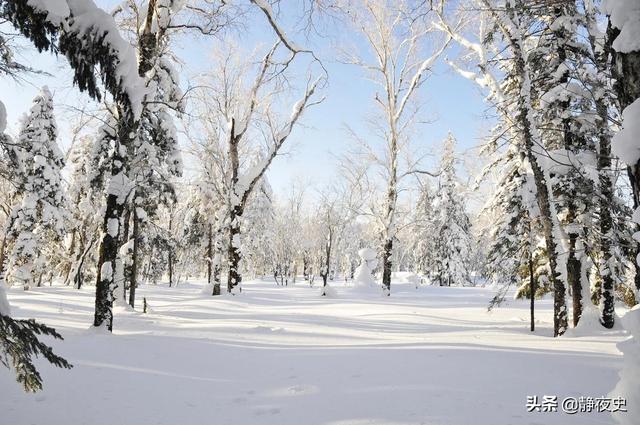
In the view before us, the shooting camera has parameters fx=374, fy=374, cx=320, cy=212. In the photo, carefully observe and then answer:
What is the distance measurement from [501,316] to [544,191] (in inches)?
244

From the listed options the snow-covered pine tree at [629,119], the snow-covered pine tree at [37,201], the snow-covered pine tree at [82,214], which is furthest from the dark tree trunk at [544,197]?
the snow-covered pine tree at [37,201]

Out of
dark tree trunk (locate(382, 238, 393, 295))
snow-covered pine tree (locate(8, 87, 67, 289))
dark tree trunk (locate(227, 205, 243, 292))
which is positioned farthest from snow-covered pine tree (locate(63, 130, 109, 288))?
dark tree trunk (locate(382, 238, 393, 295))

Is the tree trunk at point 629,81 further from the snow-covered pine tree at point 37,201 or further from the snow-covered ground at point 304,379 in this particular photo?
the snow-covered pine tree at point 37,201

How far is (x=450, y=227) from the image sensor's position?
36.9 m

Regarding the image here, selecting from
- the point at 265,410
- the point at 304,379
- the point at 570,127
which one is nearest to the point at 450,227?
the point at 570,127

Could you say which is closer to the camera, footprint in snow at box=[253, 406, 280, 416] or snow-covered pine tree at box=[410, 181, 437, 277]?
footprint in snow at box=[253, 406, 280, 416]

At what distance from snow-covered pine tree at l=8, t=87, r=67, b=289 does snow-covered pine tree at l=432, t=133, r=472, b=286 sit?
101 ft

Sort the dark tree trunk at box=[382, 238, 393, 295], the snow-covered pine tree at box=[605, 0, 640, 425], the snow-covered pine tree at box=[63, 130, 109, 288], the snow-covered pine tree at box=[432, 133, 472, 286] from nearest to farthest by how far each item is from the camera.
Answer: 1. the snow-covered pine tree at box=[605, 0, 640, 425]
2. the dark tree trunk at box=[382, 238, 393, 295]
3. the snow-covered pine tree at box=[63, 130, 109, 288]
4. the snow-covered pine tree at box=[432, 133, 472, 286]

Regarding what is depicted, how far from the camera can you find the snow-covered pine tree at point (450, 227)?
1451 inches

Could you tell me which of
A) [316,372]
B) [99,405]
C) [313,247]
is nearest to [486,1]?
[316,372]

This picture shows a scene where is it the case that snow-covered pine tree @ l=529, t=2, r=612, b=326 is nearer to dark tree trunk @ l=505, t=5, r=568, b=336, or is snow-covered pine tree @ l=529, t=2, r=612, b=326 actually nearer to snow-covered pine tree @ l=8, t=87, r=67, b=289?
dark tree trunk @ l=505, t=5, r=568, b=336

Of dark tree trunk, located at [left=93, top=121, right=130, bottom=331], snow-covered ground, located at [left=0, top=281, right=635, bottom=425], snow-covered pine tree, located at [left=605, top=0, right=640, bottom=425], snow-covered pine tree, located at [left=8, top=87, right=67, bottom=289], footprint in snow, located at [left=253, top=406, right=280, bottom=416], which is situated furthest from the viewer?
snow-covered pine tree, located at [left=8, top=87, right=67, bottom=289]

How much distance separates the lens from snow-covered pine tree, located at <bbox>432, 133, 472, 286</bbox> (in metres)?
36.8

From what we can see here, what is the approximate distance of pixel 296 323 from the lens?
9.80m
